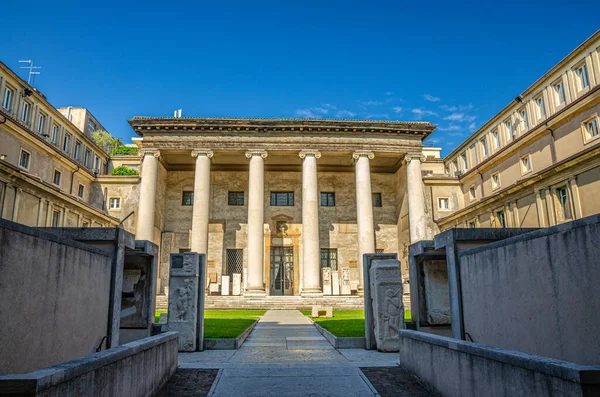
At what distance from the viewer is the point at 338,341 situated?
35.8 feet

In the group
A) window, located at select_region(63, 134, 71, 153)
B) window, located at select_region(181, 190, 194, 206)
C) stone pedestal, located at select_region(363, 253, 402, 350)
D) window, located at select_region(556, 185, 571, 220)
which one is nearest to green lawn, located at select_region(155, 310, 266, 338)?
stone pedestal, located at select_region(363, 253, 402, 350)

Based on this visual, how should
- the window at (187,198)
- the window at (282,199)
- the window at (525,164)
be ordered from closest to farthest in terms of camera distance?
the window at (525,164) → the window at (187,198) → the window at (282,199)

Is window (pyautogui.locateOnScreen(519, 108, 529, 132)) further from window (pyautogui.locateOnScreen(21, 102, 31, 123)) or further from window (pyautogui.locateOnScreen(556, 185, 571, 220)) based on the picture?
window (pyautogui.locateOnScreen(21, 102, 31, 123))

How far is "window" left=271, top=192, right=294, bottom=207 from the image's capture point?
3838 cm

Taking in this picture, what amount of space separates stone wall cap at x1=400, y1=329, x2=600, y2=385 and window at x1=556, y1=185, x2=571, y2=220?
75.6 feet

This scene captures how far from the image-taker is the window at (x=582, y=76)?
26.7 metres

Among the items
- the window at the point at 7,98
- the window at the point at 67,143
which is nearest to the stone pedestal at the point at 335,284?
the window at the point at 67,143

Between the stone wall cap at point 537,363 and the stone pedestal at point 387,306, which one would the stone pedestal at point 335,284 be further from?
the stone wall cap at point 537,363

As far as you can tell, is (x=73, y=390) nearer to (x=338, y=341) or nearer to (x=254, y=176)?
(x=338, y=341)

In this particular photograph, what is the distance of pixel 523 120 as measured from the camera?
33.0m

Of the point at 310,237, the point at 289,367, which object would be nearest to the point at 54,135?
the point at 310,237

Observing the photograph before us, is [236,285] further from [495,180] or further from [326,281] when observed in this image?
[495,180]

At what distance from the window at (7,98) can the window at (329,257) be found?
83.2ft

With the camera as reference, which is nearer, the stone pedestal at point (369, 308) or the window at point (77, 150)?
the stone pedestal at point (369, 308)
